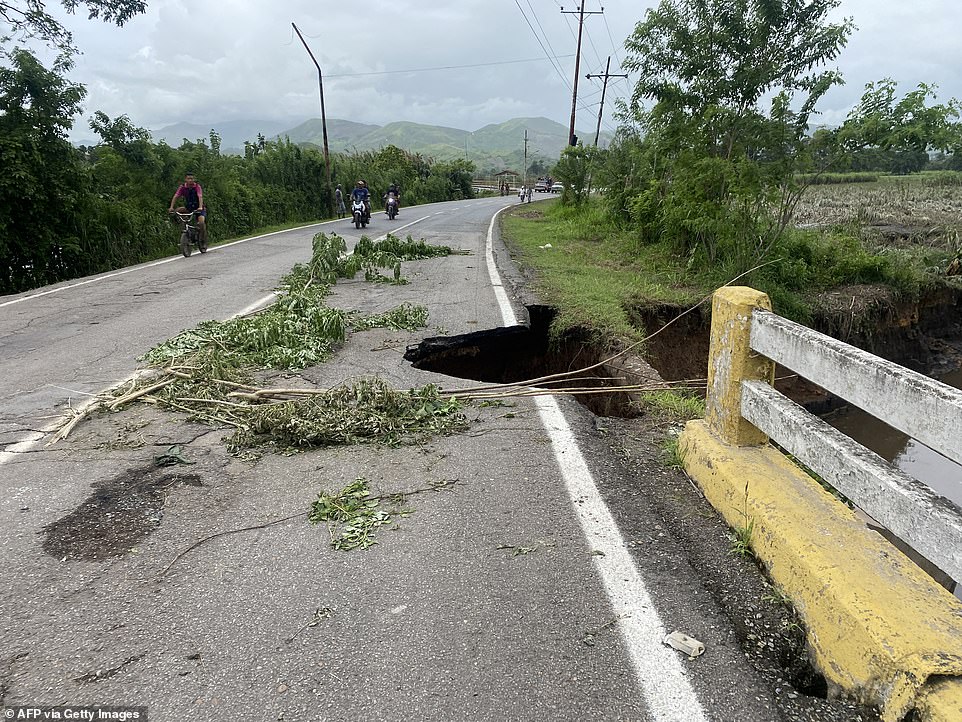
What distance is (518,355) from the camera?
7.66 meters

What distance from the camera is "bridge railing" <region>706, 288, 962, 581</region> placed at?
6.70 feet

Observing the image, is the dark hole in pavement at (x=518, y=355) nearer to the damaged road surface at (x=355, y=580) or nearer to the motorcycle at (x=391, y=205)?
the damaged road surface at (x=355, y=580)

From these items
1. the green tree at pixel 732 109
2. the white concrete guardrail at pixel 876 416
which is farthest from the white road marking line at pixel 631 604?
the green tree at pixel 732 109

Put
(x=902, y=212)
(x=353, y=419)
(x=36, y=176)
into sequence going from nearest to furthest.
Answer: (x=353, y=419), (x=36, y=176), (x=902, y=212)

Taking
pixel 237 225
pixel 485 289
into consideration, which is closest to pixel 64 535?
pixel 485 289

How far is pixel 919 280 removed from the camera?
40.6ft

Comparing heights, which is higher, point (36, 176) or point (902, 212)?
point (36, 176)

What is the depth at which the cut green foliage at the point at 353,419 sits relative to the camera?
422 cm

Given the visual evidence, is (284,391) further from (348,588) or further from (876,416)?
(876,416)

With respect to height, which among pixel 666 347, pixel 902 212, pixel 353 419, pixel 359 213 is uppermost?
pixel 359 213

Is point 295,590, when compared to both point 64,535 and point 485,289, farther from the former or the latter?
point 485,289

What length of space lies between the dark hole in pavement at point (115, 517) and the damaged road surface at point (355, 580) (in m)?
0.01

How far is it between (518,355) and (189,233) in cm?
1107

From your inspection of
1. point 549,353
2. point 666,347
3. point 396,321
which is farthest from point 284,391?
point 666,347
